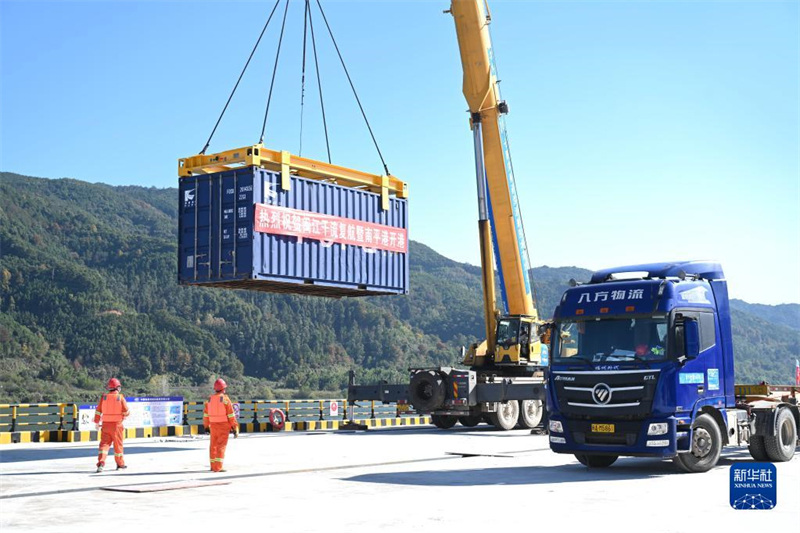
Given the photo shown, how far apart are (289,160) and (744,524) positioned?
13.7 meters

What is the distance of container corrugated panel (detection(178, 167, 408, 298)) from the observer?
65.6 feet

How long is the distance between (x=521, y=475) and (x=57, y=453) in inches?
410

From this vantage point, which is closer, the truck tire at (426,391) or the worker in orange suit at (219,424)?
the worker in orange suit at (219,424)

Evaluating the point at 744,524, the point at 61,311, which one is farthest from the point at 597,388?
the point at 61,311

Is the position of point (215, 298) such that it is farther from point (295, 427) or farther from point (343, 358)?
point (295, 427)

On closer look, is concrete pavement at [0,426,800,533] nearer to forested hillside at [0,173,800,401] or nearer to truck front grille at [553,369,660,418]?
truck front grille at [553,369,660,418]

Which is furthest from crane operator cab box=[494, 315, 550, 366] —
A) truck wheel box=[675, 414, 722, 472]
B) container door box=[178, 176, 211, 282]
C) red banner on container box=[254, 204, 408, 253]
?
truck wheel box=[675, 414, 722, 472]

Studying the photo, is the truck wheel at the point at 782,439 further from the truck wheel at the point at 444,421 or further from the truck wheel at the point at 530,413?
the truck wheel at the point at 444,421

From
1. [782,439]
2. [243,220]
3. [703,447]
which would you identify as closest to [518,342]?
[243,220]

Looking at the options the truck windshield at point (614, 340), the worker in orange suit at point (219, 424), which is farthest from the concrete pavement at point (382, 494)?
the truck windshield at point (614, 340)

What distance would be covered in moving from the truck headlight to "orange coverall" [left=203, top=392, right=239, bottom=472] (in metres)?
6.12

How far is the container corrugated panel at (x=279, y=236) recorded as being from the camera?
2000 cm

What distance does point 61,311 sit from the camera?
12375 cm

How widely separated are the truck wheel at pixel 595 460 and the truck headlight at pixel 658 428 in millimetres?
1595
